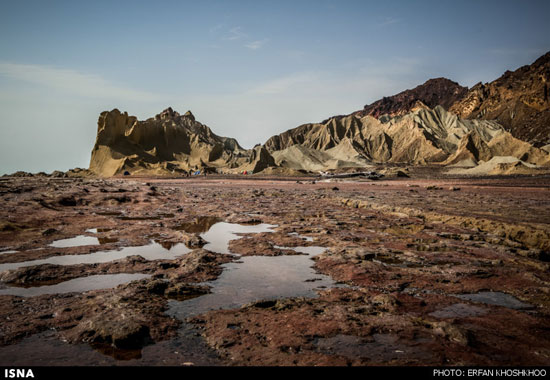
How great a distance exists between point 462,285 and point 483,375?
11.2 feet

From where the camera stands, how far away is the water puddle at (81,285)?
224 inches

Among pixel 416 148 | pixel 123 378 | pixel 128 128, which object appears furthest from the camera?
pixel 416 148

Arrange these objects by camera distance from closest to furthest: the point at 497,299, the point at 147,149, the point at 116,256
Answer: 1. the point at 497,299
2. the point at 116,256
3. the point at 147,149

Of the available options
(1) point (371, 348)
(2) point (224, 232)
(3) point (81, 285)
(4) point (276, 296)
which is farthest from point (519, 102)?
(3) point (81, 285)

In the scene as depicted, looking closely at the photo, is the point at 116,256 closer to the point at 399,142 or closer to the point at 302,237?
the point at 302,237

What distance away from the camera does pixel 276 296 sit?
18.9 feet

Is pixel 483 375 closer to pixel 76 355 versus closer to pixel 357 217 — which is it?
pixel 76 355

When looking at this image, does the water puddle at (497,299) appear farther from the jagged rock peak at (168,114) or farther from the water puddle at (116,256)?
the jagged rock peak at (168,114)

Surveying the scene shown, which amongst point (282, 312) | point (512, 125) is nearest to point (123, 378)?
point (282, 312)

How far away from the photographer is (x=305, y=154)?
10850cm

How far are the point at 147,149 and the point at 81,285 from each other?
3908 inches

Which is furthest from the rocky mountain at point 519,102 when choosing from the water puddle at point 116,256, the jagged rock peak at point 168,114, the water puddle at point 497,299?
the jagged rock peak at point 168,114

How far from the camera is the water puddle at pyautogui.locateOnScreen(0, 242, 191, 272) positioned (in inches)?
292

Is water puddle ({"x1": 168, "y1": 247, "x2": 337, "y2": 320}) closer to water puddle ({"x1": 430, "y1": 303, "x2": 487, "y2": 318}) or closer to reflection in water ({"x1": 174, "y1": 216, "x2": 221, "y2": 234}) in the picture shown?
water puddle ({"x1": 430, "y1": 303, "x2": 487, "y2": 318})
